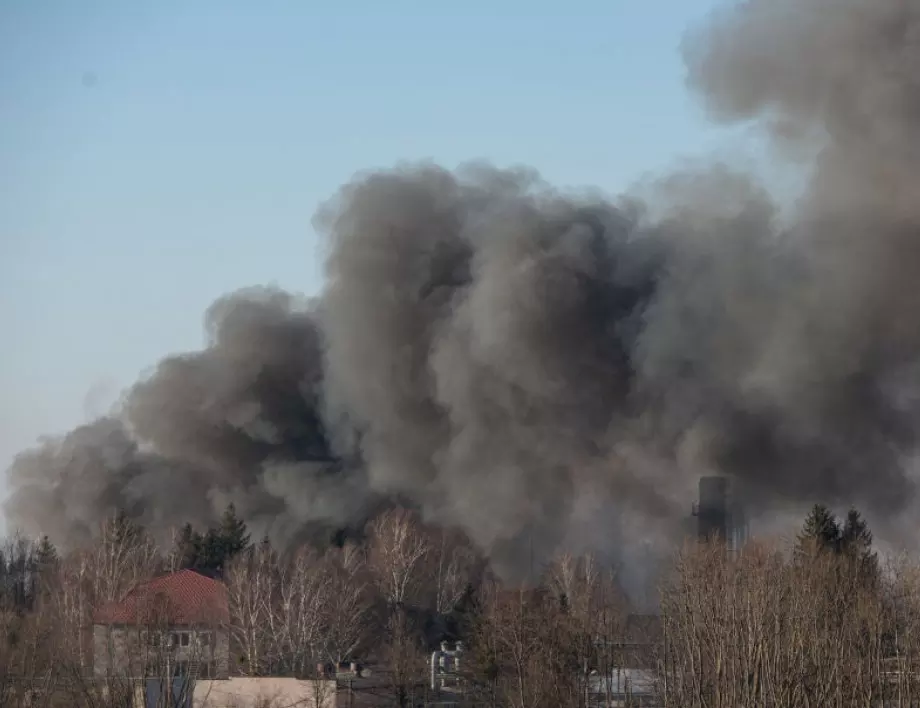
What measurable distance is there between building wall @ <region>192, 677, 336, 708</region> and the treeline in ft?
1.44

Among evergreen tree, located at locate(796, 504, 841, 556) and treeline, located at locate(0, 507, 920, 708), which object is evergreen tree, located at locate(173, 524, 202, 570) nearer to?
treeline, located at locate(0, 507, 920, 708)

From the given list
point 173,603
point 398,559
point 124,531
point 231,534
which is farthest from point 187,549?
point 173,603

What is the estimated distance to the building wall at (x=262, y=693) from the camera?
2527cm

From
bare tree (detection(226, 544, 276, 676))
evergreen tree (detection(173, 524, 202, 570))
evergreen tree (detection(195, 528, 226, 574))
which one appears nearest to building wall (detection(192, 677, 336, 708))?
bare tree (detection(226, 544, 276, 676))

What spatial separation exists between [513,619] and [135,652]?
9.30 metres

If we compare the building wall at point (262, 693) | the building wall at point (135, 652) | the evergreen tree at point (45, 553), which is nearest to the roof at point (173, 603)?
the building wall at point (135, 652)

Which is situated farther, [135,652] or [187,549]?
[187,549]

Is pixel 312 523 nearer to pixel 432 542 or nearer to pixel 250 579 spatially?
pixel 432 542

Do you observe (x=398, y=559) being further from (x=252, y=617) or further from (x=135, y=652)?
(x=135, y=652)

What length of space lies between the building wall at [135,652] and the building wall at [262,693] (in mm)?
546

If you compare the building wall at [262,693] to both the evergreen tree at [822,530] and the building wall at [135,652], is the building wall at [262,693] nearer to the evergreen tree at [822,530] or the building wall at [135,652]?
the building wall at [135,652]

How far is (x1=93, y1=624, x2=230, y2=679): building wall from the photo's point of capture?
21234 millimetres

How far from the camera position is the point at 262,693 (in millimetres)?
25656

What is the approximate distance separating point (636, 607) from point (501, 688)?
816 centimetres
